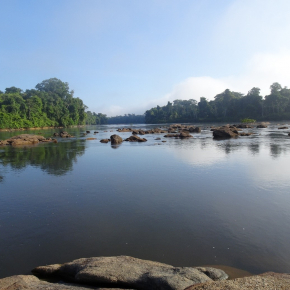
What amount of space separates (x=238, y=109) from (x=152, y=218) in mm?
120835

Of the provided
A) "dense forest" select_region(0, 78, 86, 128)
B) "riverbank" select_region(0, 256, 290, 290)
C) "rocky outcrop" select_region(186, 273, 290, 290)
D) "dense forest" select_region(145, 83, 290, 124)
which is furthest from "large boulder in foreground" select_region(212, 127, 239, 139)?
"dense forest" select_region(145, 83, 290, 124)

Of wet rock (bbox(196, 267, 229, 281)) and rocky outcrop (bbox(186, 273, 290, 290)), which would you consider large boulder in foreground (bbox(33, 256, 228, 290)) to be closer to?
wet rock (bbox(196, 267, 229, 281))

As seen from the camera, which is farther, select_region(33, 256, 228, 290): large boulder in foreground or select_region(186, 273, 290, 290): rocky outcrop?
select_region(33, 256, 228, 290): large boulder in foreground

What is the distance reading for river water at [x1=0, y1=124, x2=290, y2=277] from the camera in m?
5.28

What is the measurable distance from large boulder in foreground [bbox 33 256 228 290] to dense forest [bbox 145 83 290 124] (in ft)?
368

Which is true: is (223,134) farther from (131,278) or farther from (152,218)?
(131,278)

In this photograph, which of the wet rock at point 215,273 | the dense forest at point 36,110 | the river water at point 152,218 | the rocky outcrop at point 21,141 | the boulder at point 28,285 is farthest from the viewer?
the dense forest at point 36,110

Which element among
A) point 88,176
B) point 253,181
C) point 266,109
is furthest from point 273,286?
point 266,109

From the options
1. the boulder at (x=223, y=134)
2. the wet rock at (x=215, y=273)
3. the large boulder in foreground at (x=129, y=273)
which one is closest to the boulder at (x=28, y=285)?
the large boulder in foreground at (x=129, y=273)

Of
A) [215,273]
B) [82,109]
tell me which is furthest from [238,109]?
[215,273]

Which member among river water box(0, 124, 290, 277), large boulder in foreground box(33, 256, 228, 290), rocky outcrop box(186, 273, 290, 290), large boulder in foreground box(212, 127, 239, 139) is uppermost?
large boulder in foreground box(212, 127, 239, 139)

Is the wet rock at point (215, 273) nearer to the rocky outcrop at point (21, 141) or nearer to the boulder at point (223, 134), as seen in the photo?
the rocky outcrop at point (21, 141)

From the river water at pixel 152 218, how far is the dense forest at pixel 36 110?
235ft

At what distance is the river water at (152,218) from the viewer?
5.28 metres
